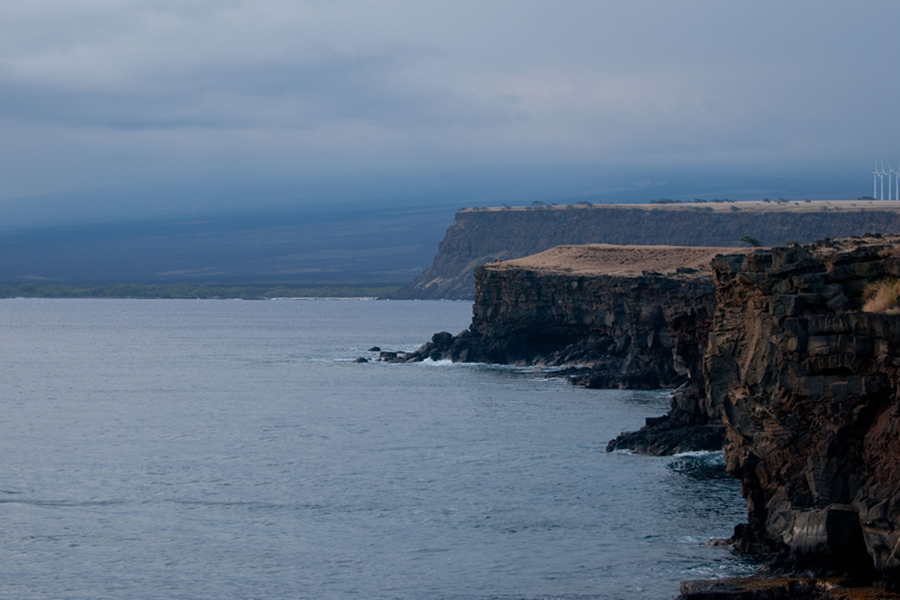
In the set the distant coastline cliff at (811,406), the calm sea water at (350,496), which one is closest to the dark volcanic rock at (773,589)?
the distant coastline cliff at (811,406)

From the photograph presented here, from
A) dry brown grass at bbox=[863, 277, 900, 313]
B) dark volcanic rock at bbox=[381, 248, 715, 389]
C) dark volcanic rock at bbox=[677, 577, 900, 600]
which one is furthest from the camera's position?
dark volcanic rock at bbox=[381, 248, 715, 389]

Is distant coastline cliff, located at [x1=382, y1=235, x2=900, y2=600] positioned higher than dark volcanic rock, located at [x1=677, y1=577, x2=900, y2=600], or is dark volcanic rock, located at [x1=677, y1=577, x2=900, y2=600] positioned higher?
distant coastline cliff, located at [x1=382, y1=235, x2=900, y2=600]

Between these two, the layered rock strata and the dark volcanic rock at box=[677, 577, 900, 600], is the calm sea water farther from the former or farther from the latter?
the layered rock strata

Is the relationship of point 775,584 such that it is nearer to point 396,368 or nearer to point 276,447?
point 276,447

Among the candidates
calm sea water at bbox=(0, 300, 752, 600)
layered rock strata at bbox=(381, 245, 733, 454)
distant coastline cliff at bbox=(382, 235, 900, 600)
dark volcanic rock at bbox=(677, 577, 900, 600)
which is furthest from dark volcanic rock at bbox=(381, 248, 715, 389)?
dark volcanic rock at bbox=(677, 577, 900, 600)

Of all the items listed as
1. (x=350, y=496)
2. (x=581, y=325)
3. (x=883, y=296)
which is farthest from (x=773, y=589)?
(x=581, y=325)

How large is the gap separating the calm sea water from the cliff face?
267 centimetres

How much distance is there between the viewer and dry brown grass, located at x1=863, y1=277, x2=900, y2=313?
24.8 metres

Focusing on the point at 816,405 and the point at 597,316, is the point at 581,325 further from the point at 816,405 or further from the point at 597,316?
the point at 816,405

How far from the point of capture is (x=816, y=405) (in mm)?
25516

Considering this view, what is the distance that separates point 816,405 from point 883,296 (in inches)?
108

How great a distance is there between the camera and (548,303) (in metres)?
91.8

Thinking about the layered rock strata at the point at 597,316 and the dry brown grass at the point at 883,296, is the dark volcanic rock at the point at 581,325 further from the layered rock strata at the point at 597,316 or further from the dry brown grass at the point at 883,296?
the dry brown grass at the point at 883,296

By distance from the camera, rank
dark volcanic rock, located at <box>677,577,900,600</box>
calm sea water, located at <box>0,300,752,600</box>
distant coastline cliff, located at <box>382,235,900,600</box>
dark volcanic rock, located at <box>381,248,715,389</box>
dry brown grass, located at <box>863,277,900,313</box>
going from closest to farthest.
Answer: dark volcanic rock, located at <box>677,577,900,600</box> → distant coastline cliff, located at <box>382,235,900,600</box> → dry brown grass, located at <box>863,277,900,313</box> → calm sea water, located at <box>0,300,752,600</box> → dark volcanic rock, located at <box>381,248,715,389</box>
